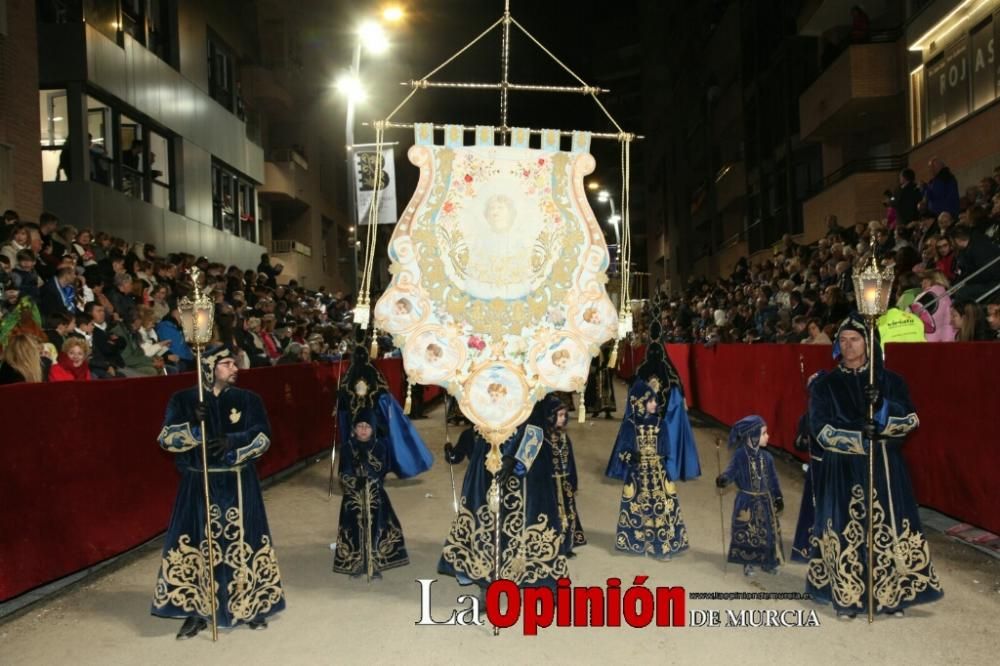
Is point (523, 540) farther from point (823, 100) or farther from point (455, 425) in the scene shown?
point (823, 100)

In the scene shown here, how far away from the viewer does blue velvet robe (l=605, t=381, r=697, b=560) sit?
8336mm

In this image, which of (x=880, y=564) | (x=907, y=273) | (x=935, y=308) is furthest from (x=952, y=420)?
(x=907, y=273)

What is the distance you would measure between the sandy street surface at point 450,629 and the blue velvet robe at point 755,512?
194mm

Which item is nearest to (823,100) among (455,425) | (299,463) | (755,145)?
(755,145)

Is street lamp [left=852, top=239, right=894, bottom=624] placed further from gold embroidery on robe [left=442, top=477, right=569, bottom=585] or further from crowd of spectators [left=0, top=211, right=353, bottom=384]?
crowd of spectators [left=0, top=211, right=353, bottom=384]

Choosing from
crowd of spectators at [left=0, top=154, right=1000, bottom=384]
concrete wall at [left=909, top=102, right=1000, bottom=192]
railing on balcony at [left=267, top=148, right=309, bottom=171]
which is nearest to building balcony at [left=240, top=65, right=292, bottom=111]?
railing on balcony at [left=267, top=148, right=309, bottom=171]

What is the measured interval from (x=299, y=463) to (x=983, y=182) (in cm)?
1149

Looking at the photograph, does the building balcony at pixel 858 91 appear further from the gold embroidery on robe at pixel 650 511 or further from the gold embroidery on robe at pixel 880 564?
the gold embroidery on robe at pixel 880 564

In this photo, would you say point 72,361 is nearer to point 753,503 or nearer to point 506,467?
point 506,467

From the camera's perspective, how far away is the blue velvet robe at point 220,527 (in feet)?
20.5

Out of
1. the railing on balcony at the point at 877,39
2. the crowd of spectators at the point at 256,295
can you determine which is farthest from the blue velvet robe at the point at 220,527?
the railing on balcony at the point at 877,39

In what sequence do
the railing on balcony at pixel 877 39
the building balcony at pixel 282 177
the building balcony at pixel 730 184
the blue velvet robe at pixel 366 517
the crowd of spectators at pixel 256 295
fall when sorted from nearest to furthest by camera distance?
the blue velvet robe at pixel 366 517 < the crowd of spectators at pixel 256 295 < the railing on balcony at pixel 877 39 < the building balcony at pixel 282 177 < the building balcony at pixel 730 184

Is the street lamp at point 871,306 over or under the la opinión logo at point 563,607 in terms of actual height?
over

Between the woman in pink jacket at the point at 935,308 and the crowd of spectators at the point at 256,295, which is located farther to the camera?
the woman in pink jacket at the point at 935,308
